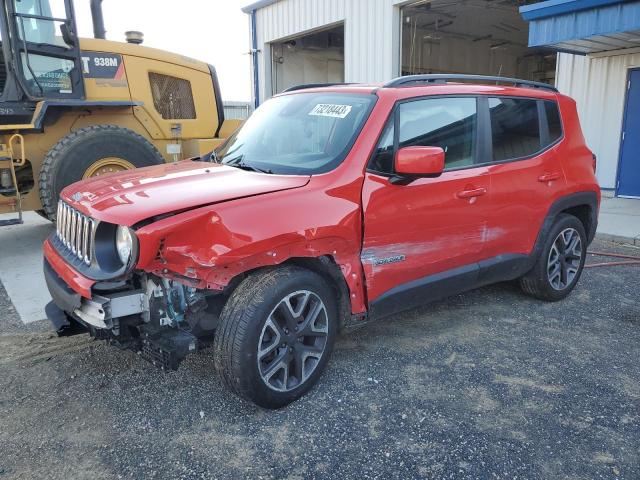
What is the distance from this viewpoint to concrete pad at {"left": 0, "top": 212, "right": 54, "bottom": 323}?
15.3 ft

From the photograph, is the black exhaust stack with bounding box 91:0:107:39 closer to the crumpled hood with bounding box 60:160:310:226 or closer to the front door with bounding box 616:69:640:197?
the crumpled hood with bounding box 60:160:310:226

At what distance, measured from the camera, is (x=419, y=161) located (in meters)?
3.11

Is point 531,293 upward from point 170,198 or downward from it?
downward

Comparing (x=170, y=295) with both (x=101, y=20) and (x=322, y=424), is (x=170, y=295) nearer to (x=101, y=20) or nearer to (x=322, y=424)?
(x=322, y=424)

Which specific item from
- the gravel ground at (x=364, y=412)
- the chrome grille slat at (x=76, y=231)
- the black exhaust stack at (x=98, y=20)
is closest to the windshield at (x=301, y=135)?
the chrome grille slat at (x=76, y=231)

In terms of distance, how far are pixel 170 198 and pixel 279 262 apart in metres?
0.67

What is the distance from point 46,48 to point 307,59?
11846 mm

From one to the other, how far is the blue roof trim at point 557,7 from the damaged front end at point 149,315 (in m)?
7.52

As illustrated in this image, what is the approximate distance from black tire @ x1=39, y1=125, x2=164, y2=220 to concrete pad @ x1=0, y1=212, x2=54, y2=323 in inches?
23.6

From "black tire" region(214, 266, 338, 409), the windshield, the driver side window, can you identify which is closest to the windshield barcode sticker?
the windshield

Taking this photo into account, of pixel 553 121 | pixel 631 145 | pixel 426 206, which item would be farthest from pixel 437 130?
pixel 631 145

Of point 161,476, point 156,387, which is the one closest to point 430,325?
point 156,387

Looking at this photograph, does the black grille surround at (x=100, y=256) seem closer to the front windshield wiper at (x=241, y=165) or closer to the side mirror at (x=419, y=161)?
the front windshield wiper at (x=241, y=165)

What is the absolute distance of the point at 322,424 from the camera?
288 cm
